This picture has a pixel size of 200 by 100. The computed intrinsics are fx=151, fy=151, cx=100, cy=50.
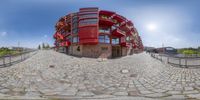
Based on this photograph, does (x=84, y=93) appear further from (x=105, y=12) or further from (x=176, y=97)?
(x=105, y=12)

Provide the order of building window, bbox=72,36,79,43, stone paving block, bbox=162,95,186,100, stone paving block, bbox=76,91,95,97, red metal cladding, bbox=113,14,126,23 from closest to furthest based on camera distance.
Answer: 1. stone paving block, bbox=162,95,186,100
2. stone paving block, bbox=76,91,95,97
3. building window, bbox=72,36,79,43
4. red metal cladding, bbox=113,14,126,23

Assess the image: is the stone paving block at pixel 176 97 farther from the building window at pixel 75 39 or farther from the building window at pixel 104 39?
the building window at pixel 75 39

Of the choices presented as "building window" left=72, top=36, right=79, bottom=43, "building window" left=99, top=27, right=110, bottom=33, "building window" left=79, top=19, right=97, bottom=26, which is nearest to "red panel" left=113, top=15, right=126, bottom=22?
"building window" left=99, top=27, right=110, bottom=33

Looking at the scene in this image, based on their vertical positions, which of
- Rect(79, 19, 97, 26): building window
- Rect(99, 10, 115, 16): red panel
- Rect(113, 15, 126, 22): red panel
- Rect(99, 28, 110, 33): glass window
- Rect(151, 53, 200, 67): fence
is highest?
Rect(99, 10, 115, 16): red panel

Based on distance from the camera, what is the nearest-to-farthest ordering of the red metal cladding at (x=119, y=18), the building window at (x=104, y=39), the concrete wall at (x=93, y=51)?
the concrete wall at (x=93, y=51) < the building window at (x=104, y=39) < the red metal cladding at (x=119, y=18)

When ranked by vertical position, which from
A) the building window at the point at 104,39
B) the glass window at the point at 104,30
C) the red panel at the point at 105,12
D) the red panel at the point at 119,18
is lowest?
the building window at the point at 104,39

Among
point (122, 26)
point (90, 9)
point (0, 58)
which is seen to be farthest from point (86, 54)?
point (0, 58)

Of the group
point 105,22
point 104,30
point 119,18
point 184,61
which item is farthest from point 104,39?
point 184,61

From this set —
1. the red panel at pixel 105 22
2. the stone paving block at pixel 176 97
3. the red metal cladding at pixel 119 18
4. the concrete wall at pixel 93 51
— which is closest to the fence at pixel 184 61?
the stone paving block at pixel 176 97

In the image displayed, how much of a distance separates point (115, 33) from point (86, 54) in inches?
321

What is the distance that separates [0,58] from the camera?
1337cm

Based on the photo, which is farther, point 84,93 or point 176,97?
point 84,93

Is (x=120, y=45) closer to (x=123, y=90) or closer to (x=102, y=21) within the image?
(x=102, y=21)

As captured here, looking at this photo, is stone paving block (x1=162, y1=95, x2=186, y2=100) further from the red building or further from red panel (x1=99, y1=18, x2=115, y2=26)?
red panel (x1=99, y1=18, x2=115, y2=26)
